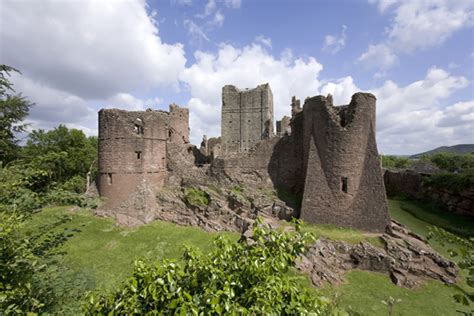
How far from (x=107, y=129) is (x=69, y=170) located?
75.4 feet

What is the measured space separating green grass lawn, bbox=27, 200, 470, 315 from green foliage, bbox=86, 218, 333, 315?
4.05 meters

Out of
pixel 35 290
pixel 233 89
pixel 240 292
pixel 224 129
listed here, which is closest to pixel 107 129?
pixel 35 290

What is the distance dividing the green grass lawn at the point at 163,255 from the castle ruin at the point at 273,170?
1.30 m

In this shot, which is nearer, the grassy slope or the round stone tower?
the grassy slope

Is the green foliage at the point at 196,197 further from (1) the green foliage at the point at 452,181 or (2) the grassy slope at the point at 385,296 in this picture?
(1) the green foliage at the point at 452,181

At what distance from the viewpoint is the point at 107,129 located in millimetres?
18641

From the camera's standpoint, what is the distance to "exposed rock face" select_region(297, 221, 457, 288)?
41.3ft

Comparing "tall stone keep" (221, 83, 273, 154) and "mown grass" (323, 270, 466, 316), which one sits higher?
"tall stone keep" (221, 83, 273, 154)

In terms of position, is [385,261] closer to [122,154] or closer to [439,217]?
[439,217]

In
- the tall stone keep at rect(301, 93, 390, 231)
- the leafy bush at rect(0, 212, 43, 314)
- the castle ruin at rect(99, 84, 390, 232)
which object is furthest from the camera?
the castle ruin at rect(99, 84, 390, 232)

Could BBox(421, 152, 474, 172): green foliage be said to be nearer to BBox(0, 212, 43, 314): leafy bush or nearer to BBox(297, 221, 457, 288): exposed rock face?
BBox(297, 221, 457, 288): exposed rock face

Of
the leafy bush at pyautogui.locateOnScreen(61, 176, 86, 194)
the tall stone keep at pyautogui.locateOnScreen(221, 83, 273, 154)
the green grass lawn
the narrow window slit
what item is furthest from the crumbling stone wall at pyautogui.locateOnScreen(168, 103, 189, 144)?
the tall stone keep at pyautogui.locateOnScreen(221, 83, 273, 154)

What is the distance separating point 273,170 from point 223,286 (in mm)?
16504

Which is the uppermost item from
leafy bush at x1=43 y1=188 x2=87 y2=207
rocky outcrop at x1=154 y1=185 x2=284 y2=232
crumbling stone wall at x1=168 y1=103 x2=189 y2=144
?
crumbling stone wall at x1=168 y1=103 x2=189 y2=144
